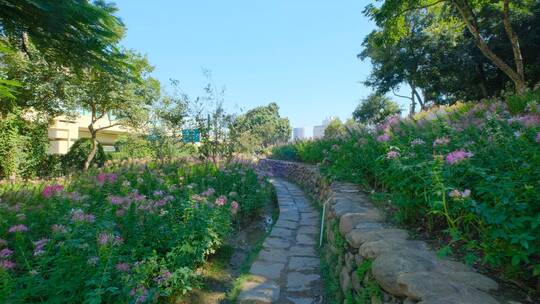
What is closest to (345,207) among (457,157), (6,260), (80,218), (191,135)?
(457,157)

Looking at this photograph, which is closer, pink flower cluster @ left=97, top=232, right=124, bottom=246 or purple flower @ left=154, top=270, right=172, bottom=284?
pink flower cluster @ left=97, top=232, right=124, bottom=246

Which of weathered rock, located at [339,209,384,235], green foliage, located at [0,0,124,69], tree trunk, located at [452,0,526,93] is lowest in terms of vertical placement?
weathered rock, located at [339,209,384,235]

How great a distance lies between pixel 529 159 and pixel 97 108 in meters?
15.3

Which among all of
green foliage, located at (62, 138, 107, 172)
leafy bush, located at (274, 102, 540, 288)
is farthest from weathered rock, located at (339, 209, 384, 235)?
green foliage, located at (62, 138, 107, 172)

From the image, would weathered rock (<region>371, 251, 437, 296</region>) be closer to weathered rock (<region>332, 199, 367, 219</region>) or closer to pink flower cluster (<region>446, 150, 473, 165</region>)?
pink flower cluster (<region>446, 150, 473, 165</region>)

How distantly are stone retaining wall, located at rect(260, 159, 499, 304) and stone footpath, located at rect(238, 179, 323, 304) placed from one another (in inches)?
9.8

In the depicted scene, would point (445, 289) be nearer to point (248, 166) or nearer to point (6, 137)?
point (248, 166)

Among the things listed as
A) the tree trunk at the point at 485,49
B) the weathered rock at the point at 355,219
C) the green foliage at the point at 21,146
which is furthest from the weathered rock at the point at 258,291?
the green foliage at the point at 21,146

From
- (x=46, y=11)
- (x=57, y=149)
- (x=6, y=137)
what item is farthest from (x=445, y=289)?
(x=57, y=149)

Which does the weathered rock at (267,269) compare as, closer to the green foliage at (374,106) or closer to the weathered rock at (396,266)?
the weathered rock at (396,266)

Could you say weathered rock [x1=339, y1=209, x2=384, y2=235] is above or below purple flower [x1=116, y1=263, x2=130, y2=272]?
above

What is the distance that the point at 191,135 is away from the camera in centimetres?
846

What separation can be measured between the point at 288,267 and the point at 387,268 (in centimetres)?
175

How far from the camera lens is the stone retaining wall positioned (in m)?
1.46
